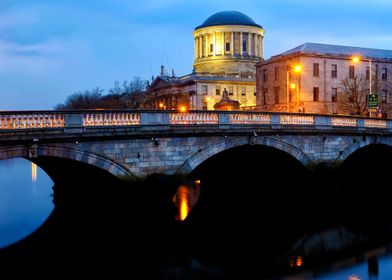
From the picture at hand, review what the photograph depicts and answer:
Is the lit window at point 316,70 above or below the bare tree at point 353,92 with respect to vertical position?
above

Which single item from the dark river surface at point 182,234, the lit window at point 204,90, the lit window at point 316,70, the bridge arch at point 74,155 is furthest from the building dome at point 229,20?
the bridge arch at point 74,155

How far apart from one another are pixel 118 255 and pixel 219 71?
340 ft

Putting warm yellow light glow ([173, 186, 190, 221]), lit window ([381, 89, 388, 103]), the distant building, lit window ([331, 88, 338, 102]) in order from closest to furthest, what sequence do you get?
warm yellow light glow ([173, 186, 190, 221]) < the distant building < lit window ([331, 88, 338, 102]) < lit window ([381, 89, 388, 103])

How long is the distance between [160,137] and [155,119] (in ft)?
2.94

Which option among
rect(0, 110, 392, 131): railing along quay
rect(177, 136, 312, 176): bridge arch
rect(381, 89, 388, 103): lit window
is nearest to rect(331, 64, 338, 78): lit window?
rect(381, 89, 388, 103): lit window

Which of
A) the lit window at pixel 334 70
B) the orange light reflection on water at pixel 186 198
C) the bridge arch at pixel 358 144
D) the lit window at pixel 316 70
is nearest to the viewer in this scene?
the orange light reflection on water at pixel 186 198

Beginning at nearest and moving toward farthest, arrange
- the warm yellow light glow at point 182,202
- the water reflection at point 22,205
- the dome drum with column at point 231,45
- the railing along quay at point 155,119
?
1. the railing along quay at point 155,119
2. the water reflection at point 22,205
3. the warm yellow light glow at point 182,202
4. the dome drum with column at point 231,45

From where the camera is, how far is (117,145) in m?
25.5

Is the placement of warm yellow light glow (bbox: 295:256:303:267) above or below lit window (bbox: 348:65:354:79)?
below

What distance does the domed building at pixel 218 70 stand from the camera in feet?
352

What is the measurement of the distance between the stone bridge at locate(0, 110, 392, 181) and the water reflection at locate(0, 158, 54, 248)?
6370 millimetres

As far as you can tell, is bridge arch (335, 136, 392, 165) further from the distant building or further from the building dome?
the building dome

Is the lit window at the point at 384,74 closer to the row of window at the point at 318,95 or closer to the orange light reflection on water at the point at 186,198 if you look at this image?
the row of window at the point at 318,95

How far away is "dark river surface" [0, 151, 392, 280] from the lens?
2198 cm
